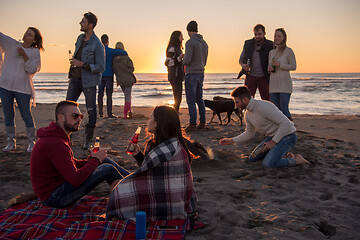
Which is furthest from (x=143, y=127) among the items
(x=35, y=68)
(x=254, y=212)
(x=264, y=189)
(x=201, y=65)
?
(x=254, y=212)

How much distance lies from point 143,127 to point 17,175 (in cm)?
408

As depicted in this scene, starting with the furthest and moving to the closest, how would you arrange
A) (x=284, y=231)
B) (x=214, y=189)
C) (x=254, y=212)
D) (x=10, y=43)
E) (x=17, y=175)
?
(x=10, y=43) → (x=17, y=175) → (x=214, y=189) → (x=254, y=212) → (x=284, y=231)

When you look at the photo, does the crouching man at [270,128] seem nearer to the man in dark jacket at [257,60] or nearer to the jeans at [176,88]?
the man in dark jacket at [257,60]

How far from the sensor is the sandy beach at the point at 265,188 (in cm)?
295

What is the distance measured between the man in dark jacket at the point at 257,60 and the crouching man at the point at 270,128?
1.92 metres

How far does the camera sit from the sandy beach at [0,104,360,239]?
2949 millimetres

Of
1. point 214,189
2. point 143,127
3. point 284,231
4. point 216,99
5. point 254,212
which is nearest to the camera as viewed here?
point 284,231

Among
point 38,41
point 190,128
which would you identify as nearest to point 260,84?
point 190,128

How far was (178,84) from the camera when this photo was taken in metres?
7.57

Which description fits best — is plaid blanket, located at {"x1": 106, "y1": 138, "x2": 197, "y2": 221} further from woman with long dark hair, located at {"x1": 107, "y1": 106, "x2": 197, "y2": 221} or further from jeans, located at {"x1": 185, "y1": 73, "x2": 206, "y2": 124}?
jeans, located at {"x1": 185, "y1": 73, "x2": 206, "y2": 124}

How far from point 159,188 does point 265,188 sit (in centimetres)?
169

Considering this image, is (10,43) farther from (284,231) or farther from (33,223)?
(284,231)

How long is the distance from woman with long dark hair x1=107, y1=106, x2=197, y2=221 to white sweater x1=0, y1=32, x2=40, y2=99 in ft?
10.9

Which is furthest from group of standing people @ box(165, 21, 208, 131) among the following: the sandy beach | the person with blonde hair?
the person with blonde hair
